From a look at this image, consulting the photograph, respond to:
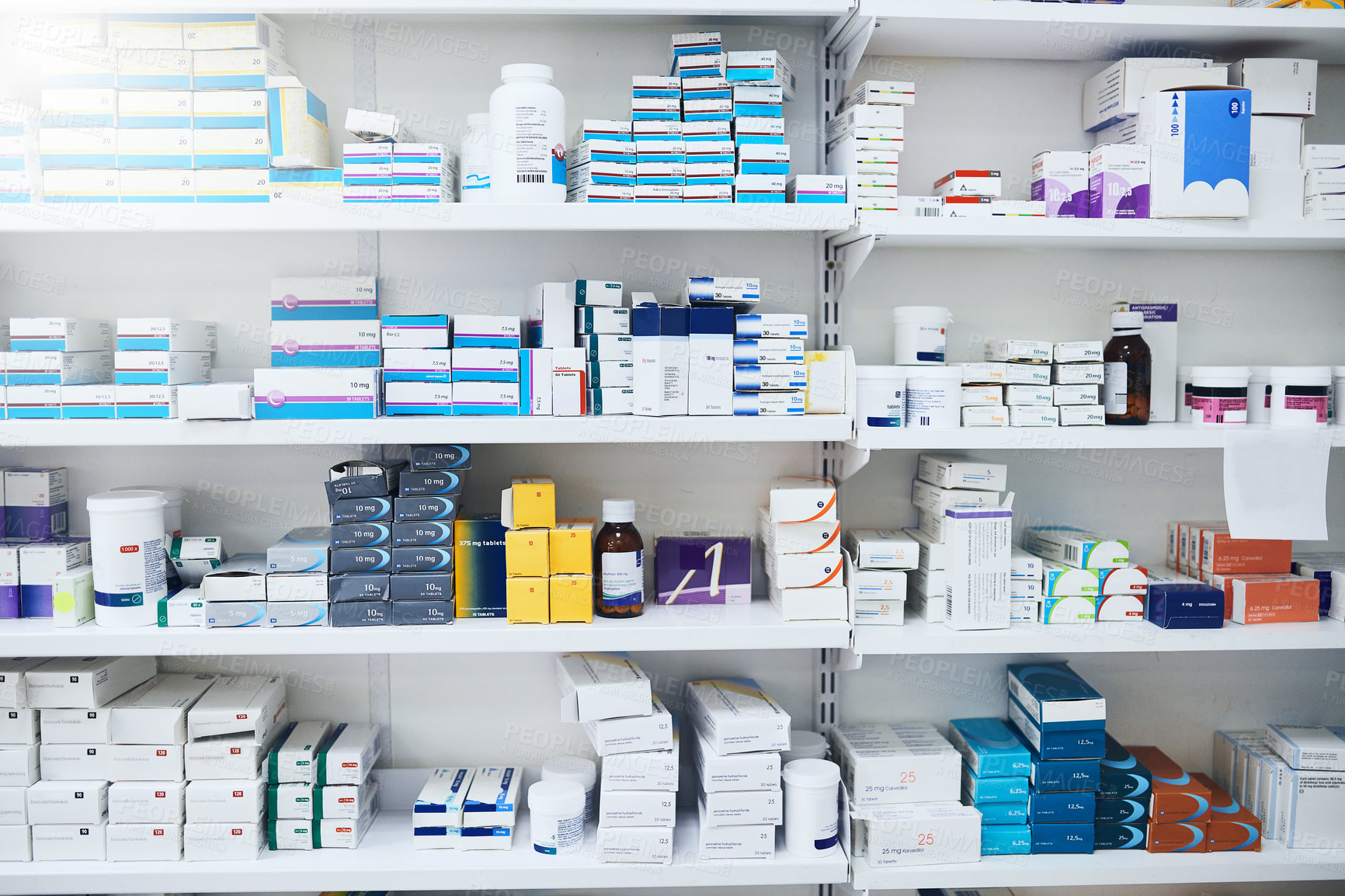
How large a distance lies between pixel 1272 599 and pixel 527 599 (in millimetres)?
1821

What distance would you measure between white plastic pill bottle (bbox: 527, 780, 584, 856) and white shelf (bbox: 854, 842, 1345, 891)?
2.14ft

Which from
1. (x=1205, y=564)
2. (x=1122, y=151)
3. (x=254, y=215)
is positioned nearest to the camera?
(x=254, y=215)

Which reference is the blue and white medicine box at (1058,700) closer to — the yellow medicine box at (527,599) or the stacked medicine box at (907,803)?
the stacked medicine box at (907,803)

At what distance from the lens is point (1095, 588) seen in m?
2.10

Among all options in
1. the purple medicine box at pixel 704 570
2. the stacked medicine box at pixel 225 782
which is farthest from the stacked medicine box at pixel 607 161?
the stacked medicine box at pixel 225 782

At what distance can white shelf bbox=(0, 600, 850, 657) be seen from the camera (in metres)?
1.91

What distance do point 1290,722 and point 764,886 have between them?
155 centimetres

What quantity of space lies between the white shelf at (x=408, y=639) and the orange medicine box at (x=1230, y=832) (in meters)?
1.04

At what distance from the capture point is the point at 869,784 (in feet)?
6.78

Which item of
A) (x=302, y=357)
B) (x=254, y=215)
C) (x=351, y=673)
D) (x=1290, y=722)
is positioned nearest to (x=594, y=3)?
(x=254, y=215)

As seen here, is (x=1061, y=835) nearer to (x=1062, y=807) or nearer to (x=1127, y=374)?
(x=1062, y=807)

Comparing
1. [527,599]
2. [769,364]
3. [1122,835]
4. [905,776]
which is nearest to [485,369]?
[527,599]

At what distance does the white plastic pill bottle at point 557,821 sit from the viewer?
6.45 ft

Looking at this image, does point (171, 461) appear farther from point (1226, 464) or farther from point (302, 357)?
point (1226, 464)
